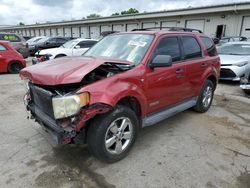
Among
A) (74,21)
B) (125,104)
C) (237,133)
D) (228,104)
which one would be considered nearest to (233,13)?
(228,104)

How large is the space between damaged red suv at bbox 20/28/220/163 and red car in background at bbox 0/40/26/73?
724 cm

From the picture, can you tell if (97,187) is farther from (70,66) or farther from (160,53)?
(160,53)

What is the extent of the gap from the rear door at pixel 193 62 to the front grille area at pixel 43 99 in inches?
104

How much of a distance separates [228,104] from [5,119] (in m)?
5.55

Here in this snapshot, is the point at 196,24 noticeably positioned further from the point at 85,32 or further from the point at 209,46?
the point at 85,32

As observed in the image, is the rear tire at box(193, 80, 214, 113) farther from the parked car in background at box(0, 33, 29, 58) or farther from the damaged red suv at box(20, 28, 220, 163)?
the parked car in background at box(0, 33, 29, 58)

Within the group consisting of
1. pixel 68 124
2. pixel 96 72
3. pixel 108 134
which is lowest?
pixel 108 134

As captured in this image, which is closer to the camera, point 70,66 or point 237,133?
point 70,66

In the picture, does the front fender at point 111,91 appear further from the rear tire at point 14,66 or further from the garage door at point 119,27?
the garage door at point 119,27

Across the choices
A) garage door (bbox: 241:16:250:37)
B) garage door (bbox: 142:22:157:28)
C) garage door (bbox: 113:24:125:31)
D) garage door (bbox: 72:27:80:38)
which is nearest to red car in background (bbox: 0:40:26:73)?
garage door (bbox: 241:16:250:37)

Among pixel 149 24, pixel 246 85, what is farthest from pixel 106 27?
pixel 246 85

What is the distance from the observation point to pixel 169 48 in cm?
407

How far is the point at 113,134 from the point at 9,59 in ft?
29.3

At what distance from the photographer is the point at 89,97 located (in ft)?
9.02
